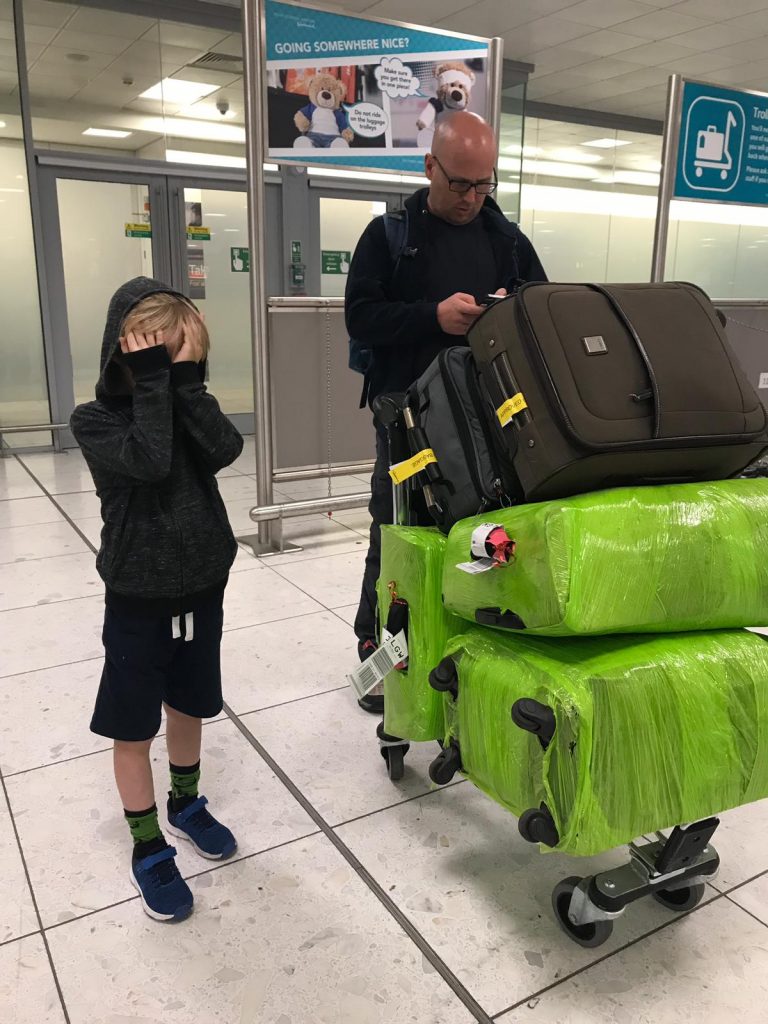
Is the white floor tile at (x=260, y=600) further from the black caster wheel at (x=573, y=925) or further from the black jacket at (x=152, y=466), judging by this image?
the black caster wheel at (x=573, y=925)

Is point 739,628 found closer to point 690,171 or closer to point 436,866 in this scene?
point 436,866

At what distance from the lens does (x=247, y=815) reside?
1923 millimetres

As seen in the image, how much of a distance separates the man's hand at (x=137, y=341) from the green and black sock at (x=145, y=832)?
0.94 m

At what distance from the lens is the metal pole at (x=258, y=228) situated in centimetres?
328

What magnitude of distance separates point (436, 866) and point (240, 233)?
6240 mm

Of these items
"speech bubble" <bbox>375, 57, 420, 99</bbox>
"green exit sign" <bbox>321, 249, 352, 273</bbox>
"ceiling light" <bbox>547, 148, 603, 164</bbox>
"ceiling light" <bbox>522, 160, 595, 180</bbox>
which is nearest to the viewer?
"speech bubble" <bbox>375, 57, 420, 99</bbox>

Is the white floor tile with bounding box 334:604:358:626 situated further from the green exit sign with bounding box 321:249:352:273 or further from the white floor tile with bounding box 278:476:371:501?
the green exit sign with bounding box 321:249:352:273

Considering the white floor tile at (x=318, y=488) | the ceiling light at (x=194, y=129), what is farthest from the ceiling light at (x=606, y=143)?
the white floor tile at (x=318, y=488)

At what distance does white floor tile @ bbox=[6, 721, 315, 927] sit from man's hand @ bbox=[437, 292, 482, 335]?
1242 mm

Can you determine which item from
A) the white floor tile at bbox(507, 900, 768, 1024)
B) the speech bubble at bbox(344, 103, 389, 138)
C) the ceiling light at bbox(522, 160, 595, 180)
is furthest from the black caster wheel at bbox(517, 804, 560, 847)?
the ceiling light at bbox(522, 160, 595, 180)

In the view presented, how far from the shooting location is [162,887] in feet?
5.23

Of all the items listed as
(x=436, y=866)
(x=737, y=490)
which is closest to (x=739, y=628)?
(x=737, y=490)

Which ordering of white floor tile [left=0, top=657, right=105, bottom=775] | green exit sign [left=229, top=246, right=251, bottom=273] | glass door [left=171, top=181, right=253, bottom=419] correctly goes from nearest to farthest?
white floor tile [left=0, top=657, right=105, bottom=775] → glass door [left=171, top=181, right=253, bottom=419] → green exit sign [left=229, top=246, right=251, bottom=273]

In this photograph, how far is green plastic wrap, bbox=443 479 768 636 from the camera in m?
1.24
